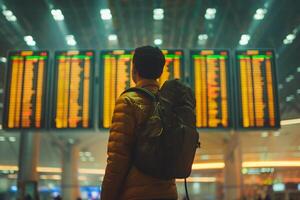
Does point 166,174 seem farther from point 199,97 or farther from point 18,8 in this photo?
point 18,8

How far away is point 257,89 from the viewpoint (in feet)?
30.0

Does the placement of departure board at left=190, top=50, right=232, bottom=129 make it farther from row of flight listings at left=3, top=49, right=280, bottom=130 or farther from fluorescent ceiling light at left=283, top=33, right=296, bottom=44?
fluorescent ceiling light at left=283, top=33, right=296, bottom=44

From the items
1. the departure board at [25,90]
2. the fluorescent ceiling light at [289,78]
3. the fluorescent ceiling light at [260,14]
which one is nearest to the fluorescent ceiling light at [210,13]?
the fluorescent ceiling light at [260,14]

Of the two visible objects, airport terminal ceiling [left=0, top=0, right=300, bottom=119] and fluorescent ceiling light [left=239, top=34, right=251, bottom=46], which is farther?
fluorescent ceiling light [left=239, top=34, right=251, bottom=46]

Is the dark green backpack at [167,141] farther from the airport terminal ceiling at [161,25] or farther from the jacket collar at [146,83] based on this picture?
the airport terminal ceiling at [161,25]

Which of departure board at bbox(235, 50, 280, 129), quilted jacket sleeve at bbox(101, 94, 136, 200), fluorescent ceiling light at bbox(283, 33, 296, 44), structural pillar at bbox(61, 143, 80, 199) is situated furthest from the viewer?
structural pillar at bbox(61, 143, 80, 199)

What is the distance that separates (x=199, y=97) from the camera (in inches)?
361

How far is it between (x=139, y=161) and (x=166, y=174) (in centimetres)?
13

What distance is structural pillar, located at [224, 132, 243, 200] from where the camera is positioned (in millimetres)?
16494

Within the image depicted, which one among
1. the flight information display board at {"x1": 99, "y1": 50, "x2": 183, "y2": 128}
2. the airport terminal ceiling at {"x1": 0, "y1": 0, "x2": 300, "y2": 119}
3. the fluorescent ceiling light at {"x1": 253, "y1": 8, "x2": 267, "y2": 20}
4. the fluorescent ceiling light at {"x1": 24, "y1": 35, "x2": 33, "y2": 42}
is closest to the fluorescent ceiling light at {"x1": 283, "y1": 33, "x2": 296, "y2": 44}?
the airport terminal ceiling at {"x1": 0, "y1": 0, "x2": 300, "y2": 119}

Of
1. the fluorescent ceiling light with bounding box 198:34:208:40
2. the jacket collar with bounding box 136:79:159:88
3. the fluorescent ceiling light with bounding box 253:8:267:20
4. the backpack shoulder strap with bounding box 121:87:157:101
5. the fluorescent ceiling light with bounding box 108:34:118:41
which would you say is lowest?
the backpack shoulder strap with bounding box 121:87:157:101

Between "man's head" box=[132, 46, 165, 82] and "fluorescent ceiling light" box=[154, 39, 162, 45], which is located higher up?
"fluorescent ceiling light" box=[154, 39, 162, 45]

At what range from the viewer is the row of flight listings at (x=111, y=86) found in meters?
9.04

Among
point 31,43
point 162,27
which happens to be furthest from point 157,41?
point 31,43
